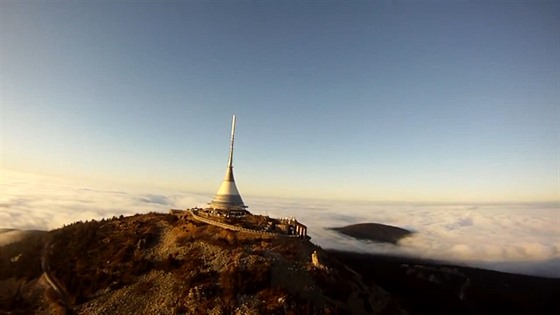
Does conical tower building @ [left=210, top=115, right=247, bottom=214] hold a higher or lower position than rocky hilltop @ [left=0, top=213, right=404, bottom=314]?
higher

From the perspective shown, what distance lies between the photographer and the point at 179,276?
4469 centimetres

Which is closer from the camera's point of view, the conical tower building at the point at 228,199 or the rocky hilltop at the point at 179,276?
the rocky hilltop at the point at 179,276

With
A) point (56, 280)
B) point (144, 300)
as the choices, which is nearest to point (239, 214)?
point (144, 300)

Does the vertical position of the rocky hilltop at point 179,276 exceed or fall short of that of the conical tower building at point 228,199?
it falls short

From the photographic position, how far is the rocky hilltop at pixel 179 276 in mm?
40500

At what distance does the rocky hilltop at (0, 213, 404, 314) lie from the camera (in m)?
40.5

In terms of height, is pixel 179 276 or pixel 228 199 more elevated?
pixel 228 199

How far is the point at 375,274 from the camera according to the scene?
343 feet

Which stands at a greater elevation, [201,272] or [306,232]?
[306,232]

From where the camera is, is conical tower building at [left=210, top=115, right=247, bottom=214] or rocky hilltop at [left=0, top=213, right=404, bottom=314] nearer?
rocky hilltop at [left=0, top=213, right=404, bottom=314]

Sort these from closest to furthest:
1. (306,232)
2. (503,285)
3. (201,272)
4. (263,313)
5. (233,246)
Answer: (263,313) < (201,272) < (233,246) < (306,232) < (503,285)

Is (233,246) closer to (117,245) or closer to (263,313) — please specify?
(263,313)

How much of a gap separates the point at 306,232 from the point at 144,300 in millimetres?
26604

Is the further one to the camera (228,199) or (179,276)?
(228,199)
